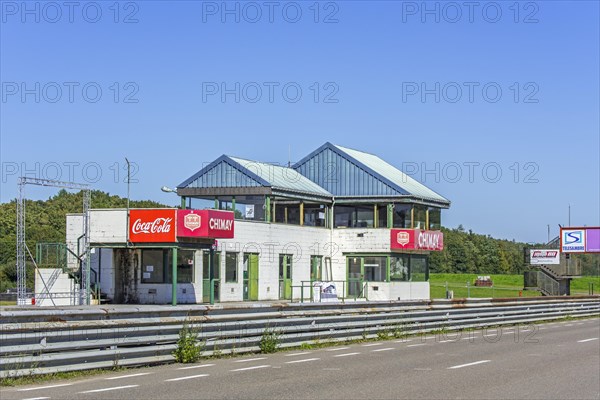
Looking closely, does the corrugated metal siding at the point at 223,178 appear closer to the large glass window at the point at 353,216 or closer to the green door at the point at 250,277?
the green door at the point at 250,277

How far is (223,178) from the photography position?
4744cm

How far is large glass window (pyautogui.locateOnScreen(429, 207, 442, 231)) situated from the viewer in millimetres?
54219

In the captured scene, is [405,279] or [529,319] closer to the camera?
[529,319]

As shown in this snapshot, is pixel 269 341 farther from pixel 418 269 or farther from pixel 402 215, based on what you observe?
pixel 418 269

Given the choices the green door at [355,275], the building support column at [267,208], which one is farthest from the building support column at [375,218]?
the building support column at [267,208]

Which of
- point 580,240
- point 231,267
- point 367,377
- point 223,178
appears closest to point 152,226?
point 231,267

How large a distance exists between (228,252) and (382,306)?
1803 centimetres

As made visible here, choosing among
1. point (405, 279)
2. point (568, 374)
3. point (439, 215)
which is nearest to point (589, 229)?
point (439, 215)

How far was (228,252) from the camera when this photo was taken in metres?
43.1

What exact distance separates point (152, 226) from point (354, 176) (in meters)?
16.5

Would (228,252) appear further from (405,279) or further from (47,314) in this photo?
(47,314)

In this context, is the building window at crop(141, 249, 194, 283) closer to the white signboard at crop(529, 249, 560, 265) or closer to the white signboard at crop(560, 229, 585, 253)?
the white signboard at crop(529, 249, 560, 265)

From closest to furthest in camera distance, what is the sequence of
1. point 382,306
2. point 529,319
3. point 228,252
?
point 382,306
point 529,319
point 228,252

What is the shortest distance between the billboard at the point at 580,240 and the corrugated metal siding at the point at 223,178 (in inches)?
1419
